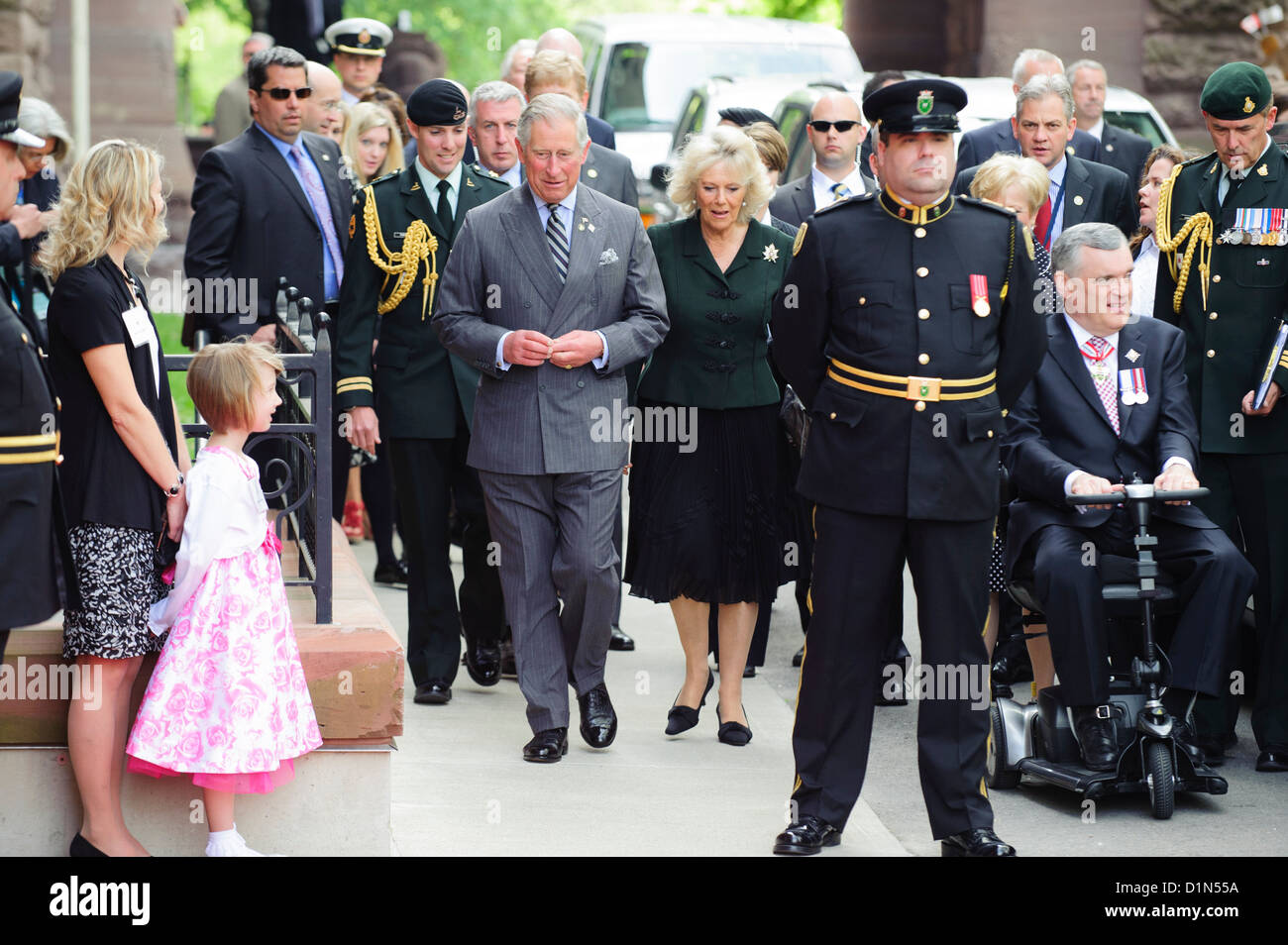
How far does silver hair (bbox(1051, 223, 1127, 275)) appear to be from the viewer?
6492 millimetres

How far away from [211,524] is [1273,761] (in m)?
3.72

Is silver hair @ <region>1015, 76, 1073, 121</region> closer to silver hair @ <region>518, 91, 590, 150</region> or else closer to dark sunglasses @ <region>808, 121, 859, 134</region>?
dark sunglasses @ <region>808, 121, 859, 134</region>

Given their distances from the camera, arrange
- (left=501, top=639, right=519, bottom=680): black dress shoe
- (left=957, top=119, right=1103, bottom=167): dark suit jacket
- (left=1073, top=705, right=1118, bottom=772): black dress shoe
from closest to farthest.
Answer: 1. (left=1073, top=705, right=1118, bottom=772): black dress shoe
2. (left=501, top=639, right=519, bottom=680): black dress shoe
3. (left=957, top=119, right=1103, bottom=167): dark suit jacket

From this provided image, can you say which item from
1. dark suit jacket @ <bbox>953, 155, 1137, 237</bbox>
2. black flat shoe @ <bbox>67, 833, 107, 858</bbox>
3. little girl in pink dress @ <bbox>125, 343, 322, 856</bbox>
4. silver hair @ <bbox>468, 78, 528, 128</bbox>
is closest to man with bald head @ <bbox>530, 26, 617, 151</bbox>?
silver hair @ <bbox>468, 78, 528, 128</bbox>

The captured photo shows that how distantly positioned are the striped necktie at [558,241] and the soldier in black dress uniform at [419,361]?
0.76 metres

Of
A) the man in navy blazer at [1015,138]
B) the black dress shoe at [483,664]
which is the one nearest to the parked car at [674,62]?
the man in navy blazer at [1015,138]

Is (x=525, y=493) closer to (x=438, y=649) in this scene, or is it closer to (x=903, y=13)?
(x=438, y=649)

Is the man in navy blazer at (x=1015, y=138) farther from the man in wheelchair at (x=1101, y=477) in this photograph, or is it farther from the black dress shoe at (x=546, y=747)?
the black dress shoe at (x=546, y=747)

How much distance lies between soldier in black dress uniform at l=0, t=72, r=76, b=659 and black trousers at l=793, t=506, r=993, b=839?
208 centimetres

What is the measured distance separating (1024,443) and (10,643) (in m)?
3.29

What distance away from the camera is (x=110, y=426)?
16.6 feet

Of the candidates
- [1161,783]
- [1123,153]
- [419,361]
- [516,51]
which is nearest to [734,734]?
[1161,783]

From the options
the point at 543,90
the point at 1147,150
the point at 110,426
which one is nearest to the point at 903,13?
the point at 1147,150

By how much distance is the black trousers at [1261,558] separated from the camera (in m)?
6.70
